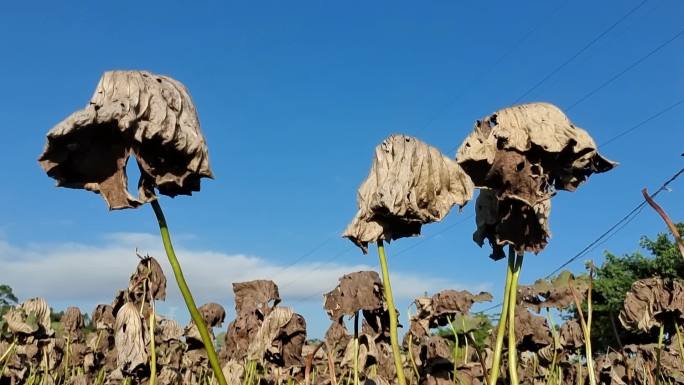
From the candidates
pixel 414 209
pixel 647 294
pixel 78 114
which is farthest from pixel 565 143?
pixel 647 294

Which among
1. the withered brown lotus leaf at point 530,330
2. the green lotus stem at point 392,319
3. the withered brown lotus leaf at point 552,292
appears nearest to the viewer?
the green lotus stem at point 392,319

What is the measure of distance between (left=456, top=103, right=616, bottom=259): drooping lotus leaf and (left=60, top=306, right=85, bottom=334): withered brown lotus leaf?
1144 cm

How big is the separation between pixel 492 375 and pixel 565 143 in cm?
100

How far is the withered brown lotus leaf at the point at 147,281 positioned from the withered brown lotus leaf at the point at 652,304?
4294 mm

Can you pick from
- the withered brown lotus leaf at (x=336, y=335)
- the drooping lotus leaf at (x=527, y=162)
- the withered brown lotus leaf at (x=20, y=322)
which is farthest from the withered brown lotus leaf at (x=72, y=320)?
the drooping lotus leaf at (x=527, y=162)

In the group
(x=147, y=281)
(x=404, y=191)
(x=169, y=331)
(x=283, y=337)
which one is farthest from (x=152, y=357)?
(x=169, y=331)

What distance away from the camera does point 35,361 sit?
10836mm

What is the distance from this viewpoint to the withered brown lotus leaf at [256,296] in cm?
830

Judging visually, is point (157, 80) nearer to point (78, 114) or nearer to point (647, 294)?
point (78, 114)

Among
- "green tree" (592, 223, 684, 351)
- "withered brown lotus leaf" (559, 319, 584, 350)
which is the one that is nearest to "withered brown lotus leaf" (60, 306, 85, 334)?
"withered brown lotus leaf" (559, 319, 584, 350)

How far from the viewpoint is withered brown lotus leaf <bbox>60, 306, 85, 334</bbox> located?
13016 mm

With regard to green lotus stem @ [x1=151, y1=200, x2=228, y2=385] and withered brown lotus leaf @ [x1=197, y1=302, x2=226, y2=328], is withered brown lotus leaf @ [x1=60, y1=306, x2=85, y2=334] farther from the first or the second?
green lotus stem @ [x1=151, y1=200, x2=228, y2=385]

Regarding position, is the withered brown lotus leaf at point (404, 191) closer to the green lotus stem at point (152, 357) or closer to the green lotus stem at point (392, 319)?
the green lotus stem at point (392, 319)

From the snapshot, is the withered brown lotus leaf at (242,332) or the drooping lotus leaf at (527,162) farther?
the withered brown lotus leaf at (242,332)
